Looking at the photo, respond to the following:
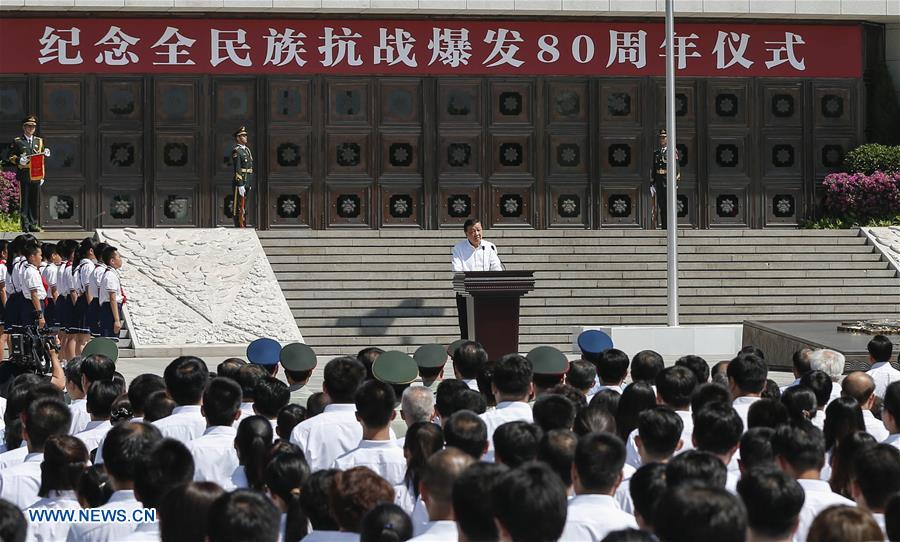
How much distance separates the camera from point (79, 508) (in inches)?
211

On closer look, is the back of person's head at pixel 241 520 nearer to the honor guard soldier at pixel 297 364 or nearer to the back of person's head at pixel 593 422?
the back of person's head at pixel 593 422

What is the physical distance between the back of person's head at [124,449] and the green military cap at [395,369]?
7.42 ft

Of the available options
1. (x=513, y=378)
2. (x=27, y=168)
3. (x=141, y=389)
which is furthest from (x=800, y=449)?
(x=27, y=168)

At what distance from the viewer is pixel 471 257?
632 inches

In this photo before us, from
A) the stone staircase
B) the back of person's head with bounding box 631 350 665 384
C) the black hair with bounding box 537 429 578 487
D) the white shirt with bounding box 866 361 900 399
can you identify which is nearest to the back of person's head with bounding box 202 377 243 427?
the black hair with bounding box 537 429 578 487

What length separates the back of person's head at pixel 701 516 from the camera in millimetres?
3490

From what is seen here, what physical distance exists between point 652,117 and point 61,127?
10.7 meters

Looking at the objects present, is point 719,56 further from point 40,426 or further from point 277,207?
point 40,426

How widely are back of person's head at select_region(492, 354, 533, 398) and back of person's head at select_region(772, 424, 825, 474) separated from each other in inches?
73.9

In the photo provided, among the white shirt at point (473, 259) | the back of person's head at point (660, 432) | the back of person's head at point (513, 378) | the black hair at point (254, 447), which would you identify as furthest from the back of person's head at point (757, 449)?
the white shirt at point (473, 259)

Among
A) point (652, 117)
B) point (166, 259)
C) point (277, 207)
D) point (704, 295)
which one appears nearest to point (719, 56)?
point (652, 117)

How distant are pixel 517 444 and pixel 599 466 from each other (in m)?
0.55

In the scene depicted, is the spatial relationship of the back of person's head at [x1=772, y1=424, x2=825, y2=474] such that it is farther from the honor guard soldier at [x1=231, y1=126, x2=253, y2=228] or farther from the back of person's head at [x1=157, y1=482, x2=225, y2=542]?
the honor guard soldier at [x1=231, y1=126, x2=253, y2=228]

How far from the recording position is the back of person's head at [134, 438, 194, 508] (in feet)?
15.9
